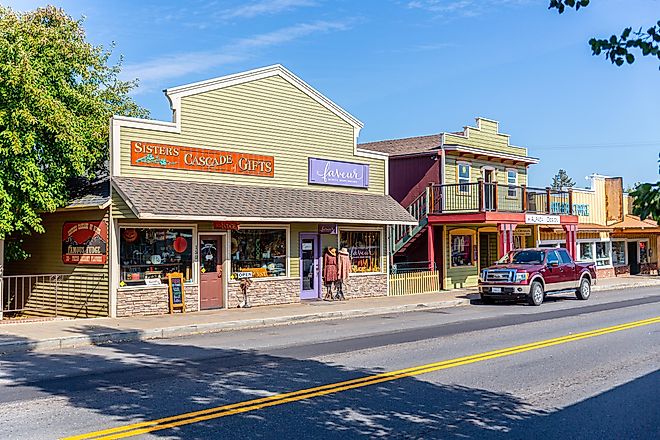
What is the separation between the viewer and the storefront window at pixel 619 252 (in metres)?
39.2

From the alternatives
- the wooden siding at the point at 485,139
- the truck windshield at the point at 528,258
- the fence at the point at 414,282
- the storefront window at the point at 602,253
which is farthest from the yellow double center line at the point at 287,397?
the storefront window at the point at 602,253

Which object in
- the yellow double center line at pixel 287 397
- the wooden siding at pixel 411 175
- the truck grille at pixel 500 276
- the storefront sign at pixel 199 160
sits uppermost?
the wooden siding at pixel 411 175

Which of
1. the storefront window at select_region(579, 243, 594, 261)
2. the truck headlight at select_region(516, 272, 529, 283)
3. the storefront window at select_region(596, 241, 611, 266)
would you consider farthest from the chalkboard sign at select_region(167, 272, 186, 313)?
the storefront window at select_region(596, 241, 611, 266)

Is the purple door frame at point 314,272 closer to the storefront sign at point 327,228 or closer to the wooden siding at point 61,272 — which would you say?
the storefront sign at point 327,228

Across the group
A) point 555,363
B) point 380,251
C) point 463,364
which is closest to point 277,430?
point 463,364

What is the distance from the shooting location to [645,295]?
2688 centimetres

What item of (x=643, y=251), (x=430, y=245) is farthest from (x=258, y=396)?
(x=643, y=251)

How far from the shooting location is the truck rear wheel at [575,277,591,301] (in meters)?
24.7

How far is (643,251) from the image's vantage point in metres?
41.4

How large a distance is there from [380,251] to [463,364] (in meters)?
13.6

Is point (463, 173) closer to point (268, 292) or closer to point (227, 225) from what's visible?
point (268, 292)

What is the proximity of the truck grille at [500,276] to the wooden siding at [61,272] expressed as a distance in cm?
1216

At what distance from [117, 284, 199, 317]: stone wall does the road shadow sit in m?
5.43

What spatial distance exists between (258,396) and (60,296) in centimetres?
1157
